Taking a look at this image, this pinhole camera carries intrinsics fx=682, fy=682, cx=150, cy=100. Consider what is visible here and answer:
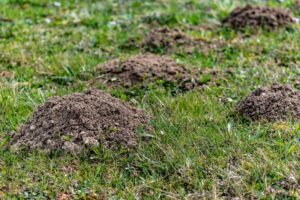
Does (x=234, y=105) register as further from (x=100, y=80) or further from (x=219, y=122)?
(x=100, y=80)

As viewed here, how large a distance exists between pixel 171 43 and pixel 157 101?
1575 millimetres

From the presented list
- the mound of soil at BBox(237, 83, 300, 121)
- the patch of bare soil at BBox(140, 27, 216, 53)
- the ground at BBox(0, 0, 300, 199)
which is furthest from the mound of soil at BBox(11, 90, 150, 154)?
the patch of bare soil at BBox(140, 27, 216, 53)

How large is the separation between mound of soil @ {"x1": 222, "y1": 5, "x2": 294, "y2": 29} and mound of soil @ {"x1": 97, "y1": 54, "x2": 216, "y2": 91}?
4.94 feet

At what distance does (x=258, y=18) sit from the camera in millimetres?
7934

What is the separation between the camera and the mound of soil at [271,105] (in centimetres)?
536

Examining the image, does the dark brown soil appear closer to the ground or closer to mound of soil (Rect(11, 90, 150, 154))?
the ground

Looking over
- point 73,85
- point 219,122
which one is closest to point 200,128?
point 219,122

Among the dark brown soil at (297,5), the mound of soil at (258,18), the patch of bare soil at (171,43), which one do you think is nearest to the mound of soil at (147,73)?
the patch of bare soil at (171,43)

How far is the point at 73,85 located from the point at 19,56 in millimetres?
902

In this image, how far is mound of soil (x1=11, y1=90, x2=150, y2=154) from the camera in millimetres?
5012

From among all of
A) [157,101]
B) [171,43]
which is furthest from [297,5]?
[157,101]

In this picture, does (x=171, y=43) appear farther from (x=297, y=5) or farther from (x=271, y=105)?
(x=297, y=5)

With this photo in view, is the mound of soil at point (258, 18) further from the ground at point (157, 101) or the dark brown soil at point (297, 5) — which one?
the dark brown soil at point (297, 5)

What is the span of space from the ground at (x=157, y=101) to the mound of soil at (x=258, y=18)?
0.14 metres
